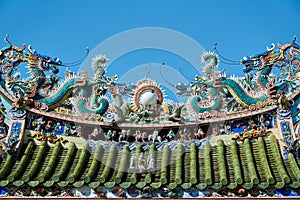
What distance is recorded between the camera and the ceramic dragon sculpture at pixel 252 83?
40.5 ft

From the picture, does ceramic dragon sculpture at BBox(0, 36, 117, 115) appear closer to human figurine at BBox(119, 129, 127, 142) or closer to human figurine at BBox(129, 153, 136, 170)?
human figurine at BBox(119, 129, 127, 142)

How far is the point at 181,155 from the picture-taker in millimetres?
11469

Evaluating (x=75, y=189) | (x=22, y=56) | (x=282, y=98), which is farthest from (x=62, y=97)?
(x=282, y=98)

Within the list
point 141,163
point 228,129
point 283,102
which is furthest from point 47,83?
point 283,102

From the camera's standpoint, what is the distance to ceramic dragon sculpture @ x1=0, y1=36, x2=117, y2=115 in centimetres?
1291

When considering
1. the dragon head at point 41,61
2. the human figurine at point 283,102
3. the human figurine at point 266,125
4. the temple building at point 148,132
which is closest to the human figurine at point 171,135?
the temple building at point 148,132

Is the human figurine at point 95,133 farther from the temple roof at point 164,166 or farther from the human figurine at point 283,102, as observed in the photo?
the human figurine at point 283,102

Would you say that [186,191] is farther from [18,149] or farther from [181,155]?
[18,149]

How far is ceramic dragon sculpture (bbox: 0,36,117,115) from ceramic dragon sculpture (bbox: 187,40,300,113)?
9.26ft

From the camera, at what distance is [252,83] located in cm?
1295

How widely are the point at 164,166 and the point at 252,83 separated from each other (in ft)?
13.2

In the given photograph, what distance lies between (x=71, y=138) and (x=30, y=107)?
1.52 meters

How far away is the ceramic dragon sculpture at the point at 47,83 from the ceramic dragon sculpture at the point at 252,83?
2.82 meters

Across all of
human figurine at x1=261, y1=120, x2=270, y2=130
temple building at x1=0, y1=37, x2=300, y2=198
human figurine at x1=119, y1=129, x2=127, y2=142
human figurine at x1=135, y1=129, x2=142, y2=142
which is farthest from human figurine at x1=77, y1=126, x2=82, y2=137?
human figurine at x1=261, y1=120, x2=270, y2=130
